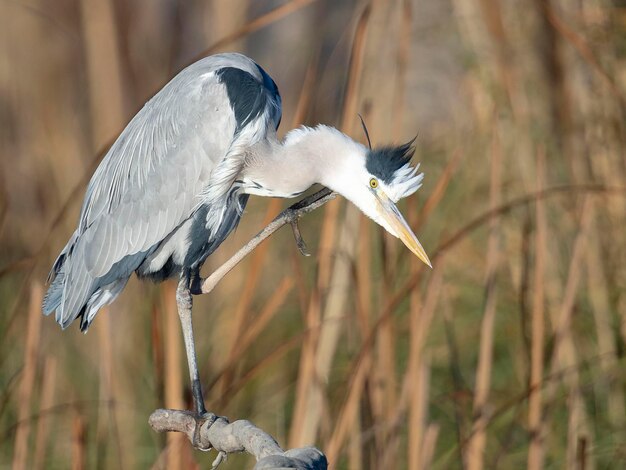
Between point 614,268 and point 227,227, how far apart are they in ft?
4.98

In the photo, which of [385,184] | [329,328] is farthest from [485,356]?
[385,184]

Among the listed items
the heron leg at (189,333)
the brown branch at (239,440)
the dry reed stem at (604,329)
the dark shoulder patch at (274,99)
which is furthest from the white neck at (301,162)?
the dry reed stem at (604,329)

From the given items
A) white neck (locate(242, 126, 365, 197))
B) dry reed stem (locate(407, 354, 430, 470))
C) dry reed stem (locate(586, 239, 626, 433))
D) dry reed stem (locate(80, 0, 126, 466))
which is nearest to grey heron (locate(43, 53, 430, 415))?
white neck (locate(242, 126, 365, 197))

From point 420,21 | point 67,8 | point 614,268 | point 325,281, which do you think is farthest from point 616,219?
point 67,8

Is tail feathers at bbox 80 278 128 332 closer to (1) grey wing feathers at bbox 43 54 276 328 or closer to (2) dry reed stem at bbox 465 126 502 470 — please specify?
(1) grey wing feathers at bbox 43 54 276 328

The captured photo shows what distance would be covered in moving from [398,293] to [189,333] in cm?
42

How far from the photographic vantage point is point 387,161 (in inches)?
76.9

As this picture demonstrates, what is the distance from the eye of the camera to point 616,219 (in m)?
3.20

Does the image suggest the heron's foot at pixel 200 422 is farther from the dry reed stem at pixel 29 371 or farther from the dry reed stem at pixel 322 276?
the dry reed stem at pixel 29 371

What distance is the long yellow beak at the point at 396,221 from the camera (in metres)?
1.95

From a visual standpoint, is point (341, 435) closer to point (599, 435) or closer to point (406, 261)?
point (599, 435)

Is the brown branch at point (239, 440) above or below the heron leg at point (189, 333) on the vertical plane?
below

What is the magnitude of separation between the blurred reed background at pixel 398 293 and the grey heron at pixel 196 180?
0.29 ft

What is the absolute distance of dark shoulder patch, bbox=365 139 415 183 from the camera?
1945mm
